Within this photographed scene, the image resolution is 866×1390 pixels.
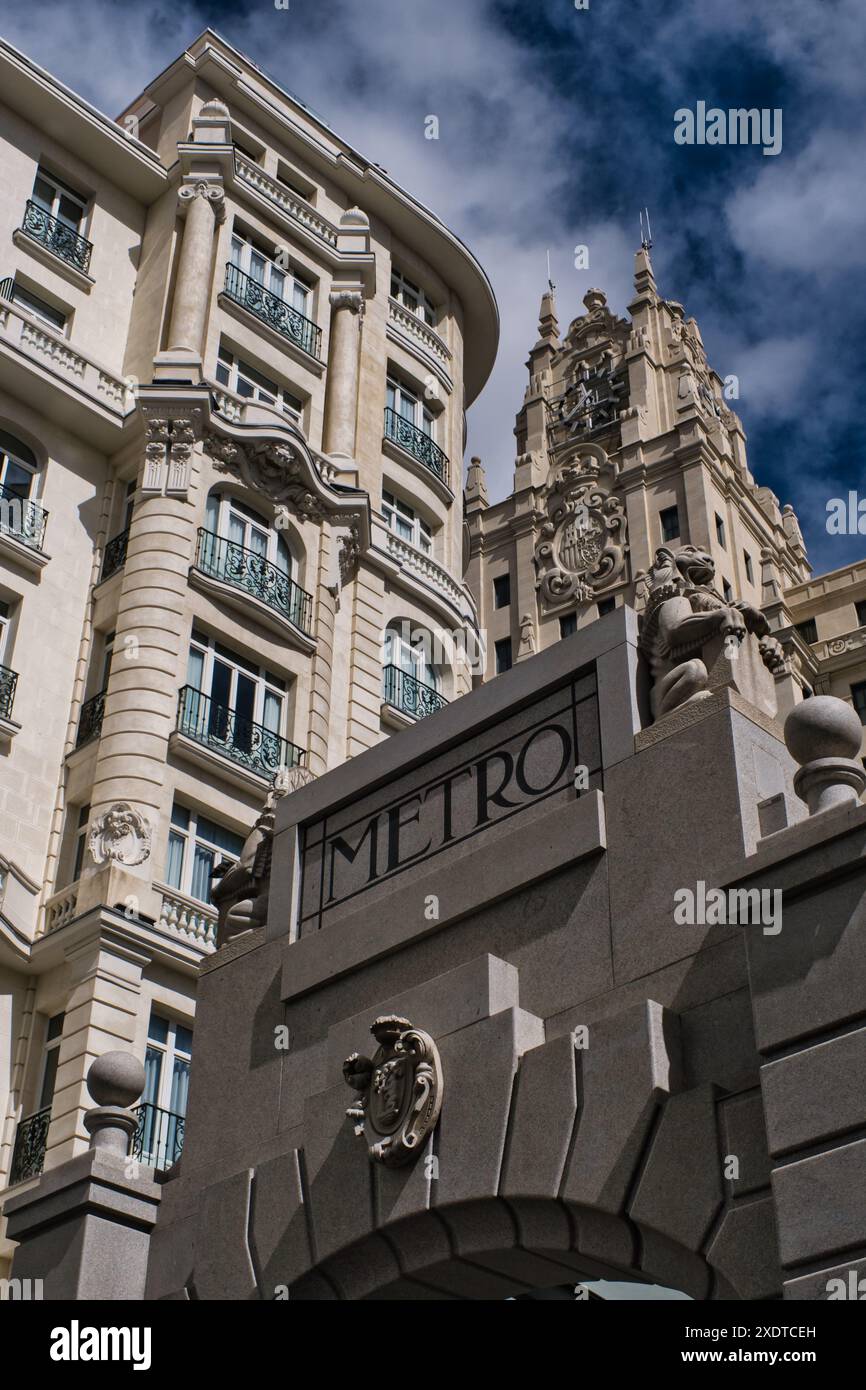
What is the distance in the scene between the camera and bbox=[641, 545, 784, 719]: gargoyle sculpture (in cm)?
1178

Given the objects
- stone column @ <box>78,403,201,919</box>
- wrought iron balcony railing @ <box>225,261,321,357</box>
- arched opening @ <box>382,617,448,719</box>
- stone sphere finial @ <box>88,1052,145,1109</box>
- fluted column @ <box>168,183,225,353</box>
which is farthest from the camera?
wrought iron balcony railing @ <box>225,261,321,357</box>

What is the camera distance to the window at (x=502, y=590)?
239ft

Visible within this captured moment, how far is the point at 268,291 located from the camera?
37.6 m

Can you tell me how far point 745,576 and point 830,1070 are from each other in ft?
207

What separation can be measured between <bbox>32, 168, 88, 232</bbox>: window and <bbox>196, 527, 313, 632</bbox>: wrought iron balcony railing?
342 inches

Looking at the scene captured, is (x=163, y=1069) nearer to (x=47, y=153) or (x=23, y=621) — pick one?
(x=23, y=621)

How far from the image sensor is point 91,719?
96.6ft

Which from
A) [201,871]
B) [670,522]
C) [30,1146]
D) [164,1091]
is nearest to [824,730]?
[164,1091]

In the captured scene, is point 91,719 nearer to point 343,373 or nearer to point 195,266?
point 195,266

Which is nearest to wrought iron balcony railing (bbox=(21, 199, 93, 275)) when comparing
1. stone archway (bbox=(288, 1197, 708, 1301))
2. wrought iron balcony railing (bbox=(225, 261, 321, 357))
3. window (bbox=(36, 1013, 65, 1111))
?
wrought iron balcony railing (bbox=(225, 261, 321, 357))

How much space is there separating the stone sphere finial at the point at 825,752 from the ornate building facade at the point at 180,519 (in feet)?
53.5

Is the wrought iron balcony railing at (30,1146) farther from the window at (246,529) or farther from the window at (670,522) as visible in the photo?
the window at (670,522)

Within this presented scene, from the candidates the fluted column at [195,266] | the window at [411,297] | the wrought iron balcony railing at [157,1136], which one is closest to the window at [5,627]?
the fluted column at [195,266]

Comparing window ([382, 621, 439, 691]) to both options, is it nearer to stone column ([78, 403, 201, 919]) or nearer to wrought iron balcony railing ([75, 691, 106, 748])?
stone column ([78, 403, 201, 919])
